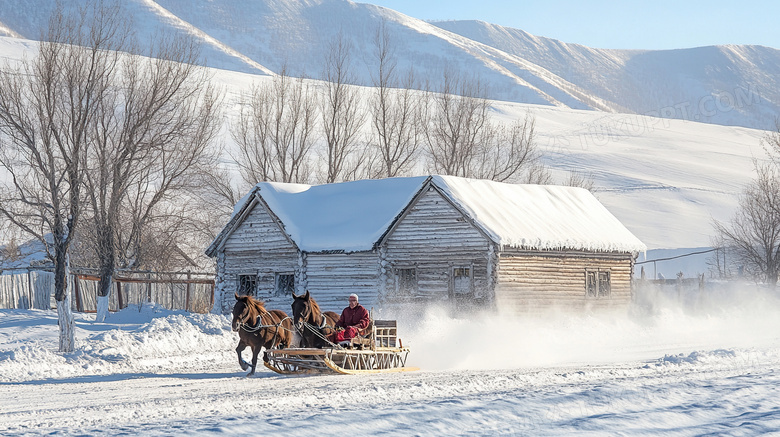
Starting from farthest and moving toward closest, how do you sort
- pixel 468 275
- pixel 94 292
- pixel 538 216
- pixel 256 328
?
pixel 94 292 → pixel 538 216 → pixel 468 275 → pixel 256 328

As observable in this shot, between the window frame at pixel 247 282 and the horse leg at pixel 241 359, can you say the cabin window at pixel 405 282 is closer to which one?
the window frame at pixel 247 282

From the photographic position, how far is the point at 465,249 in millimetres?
32031

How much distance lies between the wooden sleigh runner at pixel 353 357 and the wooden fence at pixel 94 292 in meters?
17.9

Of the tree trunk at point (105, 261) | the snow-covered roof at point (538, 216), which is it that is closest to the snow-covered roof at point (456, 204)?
the snow-covered roof at point (538, 216)

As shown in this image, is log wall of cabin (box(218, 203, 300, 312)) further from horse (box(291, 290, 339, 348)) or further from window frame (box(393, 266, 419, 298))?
horse (box(291, 290, 339, 348))

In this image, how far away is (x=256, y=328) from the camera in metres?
18.5

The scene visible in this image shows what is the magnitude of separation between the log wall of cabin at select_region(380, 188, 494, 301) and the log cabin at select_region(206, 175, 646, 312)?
0.04 meters

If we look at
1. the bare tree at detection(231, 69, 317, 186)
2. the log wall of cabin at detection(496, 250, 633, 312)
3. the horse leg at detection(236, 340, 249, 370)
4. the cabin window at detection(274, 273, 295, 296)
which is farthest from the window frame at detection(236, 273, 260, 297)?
the horse leg at detection(236, 340, 249, 370)

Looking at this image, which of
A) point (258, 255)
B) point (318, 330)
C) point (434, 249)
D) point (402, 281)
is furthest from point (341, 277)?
point (318, 330)

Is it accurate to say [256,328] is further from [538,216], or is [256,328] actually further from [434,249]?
[538,216]

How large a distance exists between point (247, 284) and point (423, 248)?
854 centimetres

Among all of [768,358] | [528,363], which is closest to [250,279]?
[528,363]

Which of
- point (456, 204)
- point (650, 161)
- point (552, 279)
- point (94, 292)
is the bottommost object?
point (94, 292)

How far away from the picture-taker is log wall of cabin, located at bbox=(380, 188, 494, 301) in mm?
31750
